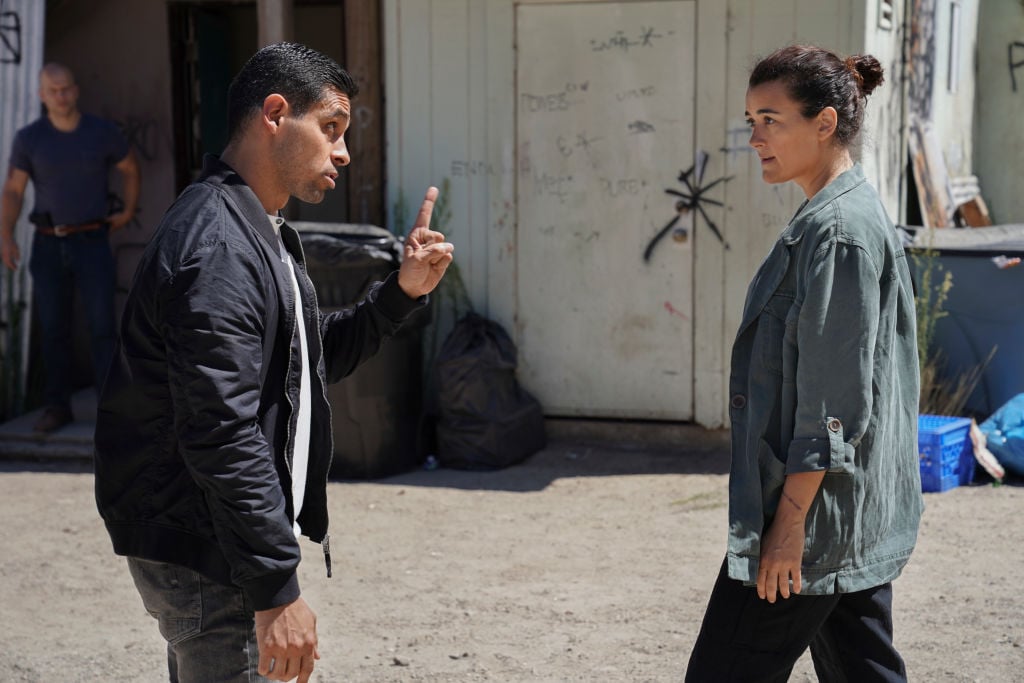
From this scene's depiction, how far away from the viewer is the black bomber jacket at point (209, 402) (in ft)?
7.74

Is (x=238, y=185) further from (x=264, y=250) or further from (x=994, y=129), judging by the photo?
(x=994, y=129)

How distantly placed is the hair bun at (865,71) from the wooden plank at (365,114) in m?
5.17

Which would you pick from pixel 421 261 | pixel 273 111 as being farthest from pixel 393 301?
pixel 273 111

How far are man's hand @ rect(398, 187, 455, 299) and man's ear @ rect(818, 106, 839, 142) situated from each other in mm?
881

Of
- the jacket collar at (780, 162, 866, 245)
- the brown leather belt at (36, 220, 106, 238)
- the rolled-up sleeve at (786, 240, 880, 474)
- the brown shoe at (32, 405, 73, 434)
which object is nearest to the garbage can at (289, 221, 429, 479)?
the brown leather belt at (36, 220, 106, 238)

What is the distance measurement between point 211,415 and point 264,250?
374mm


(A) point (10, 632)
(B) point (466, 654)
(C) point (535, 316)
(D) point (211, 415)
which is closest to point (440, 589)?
(B) point (466, 654)

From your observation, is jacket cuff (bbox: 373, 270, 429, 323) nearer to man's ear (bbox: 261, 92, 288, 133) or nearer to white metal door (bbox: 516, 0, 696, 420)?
man's ear (bbox: 261, 92, 288, 133)

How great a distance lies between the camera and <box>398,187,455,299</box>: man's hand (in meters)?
3.02

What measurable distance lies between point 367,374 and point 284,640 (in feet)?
15.7

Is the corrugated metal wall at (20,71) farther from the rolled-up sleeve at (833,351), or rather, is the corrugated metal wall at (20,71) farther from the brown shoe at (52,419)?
the rolled-up sleeve at (833,351)

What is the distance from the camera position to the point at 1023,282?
719 cm

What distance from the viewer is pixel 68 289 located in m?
8.06

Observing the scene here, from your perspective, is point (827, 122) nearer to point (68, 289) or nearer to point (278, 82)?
point (278, 82)
